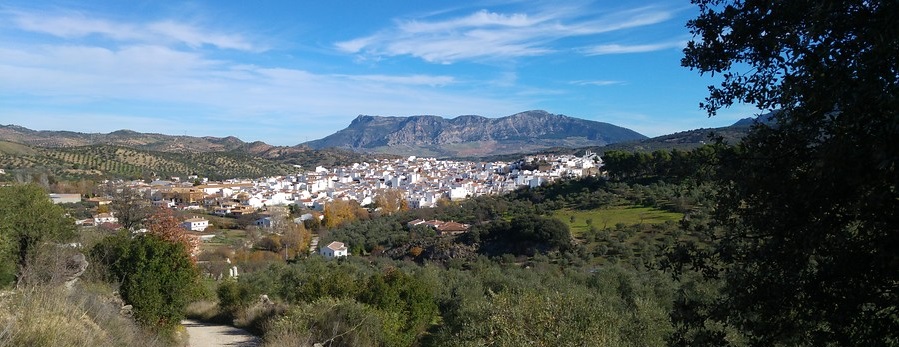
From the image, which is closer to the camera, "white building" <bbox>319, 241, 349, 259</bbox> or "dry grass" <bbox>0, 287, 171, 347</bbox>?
"dry grass" <bbox>0, 287, 171, 347</bbox>

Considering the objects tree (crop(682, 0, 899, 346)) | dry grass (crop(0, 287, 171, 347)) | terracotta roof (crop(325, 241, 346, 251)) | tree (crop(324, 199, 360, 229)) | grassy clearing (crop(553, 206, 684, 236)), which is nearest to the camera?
tree (crop(682, 0, 899, 346))

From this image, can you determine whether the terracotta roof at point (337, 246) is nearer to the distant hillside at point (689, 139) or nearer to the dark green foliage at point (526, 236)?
the dark green foliage at point (526, 236)

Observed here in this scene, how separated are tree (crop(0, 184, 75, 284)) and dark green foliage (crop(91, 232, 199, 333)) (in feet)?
11.5

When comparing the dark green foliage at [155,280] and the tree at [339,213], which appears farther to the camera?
the tree at [339,213]

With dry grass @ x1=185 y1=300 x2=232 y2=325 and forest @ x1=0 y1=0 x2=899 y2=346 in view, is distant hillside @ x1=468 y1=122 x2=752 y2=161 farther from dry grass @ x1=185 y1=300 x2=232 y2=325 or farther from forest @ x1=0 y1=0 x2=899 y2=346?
dry grass @ x1=185 y1=300 x2=232 y2=325

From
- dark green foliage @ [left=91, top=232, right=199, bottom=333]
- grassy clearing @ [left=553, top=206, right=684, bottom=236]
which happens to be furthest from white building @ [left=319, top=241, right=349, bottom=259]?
dark green foliage @ [left=91, top=232, right=199, bottom=333]

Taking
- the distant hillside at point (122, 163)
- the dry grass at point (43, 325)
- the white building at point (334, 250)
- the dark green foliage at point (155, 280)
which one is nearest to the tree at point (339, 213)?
the white building at point (334, 250)

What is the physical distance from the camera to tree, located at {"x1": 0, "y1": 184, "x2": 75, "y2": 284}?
527 inches

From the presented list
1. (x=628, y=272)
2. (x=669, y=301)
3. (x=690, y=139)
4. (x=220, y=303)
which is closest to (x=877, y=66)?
(x=669, y=301)

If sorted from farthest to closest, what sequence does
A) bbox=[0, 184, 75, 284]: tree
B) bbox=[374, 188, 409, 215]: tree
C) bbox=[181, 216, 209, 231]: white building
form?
bbox=[374, 188, 409, 215]: tree < bbox=[181, 216, 209, 231]: white building < bbox=[0, 184, 75, 284]: tree

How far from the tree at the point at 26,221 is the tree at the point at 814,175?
15.2 meters

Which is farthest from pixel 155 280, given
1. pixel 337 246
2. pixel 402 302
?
pixel 337 246

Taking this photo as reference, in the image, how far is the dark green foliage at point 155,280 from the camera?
10.9 m

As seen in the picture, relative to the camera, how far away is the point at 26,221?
1409 centimetres
